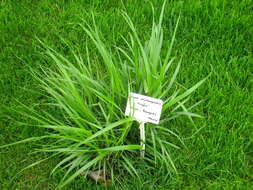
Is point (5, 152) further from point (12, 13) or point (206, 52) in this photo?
point (206, 52)

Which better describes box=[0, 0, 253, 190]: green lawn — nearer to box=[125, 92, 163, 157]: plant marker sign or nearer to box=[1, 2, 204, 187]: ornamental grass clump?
box=[1, 2, 204, 187]: ornamental grass clump

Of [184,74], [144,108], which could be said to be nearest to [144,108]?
[144,108]

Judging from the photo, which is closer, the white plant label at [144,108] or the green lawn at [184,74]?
the white plant label at [144,108]

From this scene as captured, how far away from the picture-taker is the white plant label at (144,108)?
1.55 metres

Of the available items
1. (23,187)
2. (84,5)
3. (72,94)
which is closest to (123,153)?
(72,94)

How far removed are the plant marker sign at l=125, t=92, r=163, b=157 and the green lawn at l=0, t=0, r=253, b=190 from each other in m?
0.29

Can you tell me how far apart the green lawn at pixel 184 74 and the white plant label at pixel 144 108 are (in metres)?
0.29

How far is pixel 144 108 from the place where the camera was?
61.7 inches

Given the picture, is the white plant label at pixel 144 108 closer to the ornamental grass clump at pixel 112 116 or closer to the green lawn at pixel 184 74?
the ornamental grass clump at pixel 112 116

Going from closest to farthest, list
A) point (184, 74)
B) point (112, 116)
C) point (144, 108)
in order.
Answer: point (144, 108) < point (112, 116) < point (184, 74)

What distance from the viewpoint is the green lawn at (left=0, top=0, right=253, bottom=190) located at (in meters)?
1.80

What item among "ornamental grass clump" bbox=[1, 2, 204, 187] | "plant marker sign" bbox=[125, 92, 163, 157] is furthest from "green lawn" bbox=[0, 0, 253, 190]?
"plant marker sign" bbox=[125, 92, 163, 157]

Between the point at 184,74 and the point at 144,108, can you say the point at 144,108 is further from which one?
the point at 184,74

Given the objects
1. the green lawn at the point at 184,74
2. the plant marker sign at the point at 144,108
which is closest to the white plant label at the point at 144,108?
the plant marker sign at the point at 144,108
